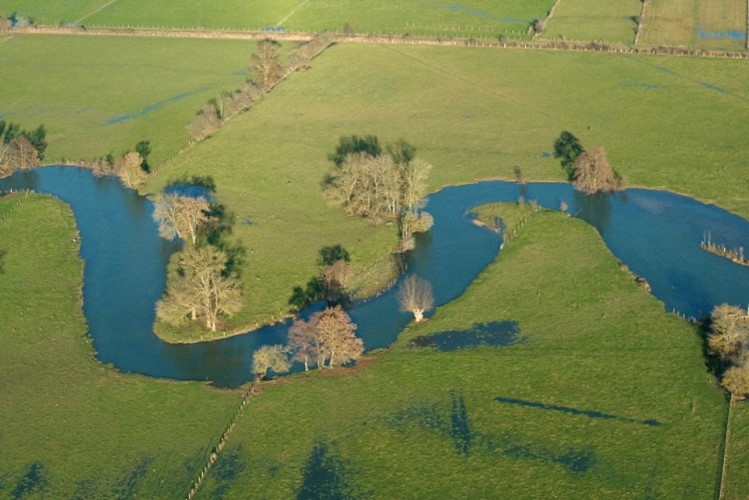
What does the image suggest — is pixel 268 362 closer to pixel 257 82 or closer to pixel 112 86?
pixel 257 82

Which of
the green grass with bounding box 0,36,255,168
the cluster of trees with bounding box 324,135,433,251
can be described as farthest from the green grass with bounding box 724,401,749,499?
the green grass with bounding box 0,36,255,168

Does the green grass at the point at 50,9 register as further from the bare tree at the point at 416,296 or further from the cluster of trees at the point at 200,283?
the bare tree at the point at 416,296

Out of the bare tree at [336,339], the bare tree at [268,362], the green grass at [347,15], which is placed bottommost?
the bare tree at [268,362]

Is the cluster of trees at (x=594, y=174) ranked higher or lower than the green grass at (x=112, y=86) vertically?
lower

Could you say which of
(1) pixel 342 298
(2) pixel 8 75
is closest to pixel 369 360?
(1) pixel 342 298

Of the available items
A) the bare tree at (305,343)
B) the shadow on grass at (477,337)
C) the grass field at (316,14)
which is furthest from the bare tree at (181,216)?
the grass field at (316,14)

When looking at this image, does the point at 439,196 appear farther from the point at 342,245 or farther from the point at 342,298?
the point at 342,298
